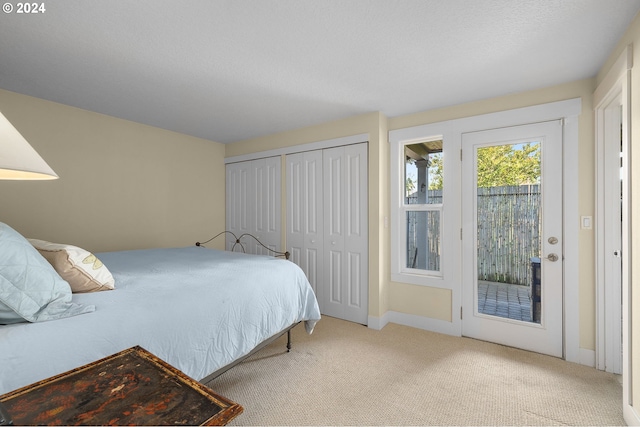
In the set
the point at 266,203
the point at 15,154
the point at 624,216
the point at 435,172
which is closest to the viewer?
the point at 15,154

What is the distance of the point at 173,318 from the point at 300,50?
1.92 metres

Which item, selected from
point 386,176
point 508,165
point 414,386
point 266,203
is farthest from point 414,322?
point 266,203

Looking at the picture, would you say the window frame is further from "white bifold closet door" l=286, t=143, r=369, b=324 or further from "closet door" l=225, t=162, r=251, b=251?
"closet door" l=225, t=162, r=251, b=251

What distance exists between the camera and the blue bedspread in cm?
113

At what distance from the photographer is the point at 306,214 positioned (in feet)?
12.6

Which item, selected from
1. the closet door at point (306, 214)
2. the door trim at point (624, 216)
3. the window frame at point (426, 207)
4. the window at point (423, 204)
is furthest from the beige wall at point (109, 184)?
the door trim at point (624, 216)

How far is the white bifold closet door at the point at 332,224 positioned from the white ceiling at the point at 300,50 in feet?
2.56

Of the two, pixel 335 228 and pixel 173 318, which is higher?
pixel 335 228

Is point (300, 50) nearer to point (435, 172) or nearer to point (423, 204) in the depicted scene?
point (435, 172)

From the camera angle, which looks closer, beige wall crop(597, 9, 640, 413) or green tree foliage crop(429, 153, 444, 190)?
beige wall crop(597, 9, 640, 413)

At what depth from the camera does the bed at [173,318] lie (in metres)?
1.14

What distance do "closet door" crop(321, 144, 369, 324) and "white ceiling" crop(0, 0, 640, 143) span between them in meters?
0.69

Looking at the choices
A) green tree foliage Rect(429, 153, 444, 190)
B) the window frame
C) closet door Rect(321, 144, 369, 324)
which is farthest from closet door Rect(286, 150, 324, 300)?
green tree foliage Rect(429, 153, 444, 190)

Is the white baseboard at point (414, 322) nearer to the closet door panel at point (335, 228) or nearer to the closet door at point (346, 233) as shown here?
the closet door at point (346, 233)
